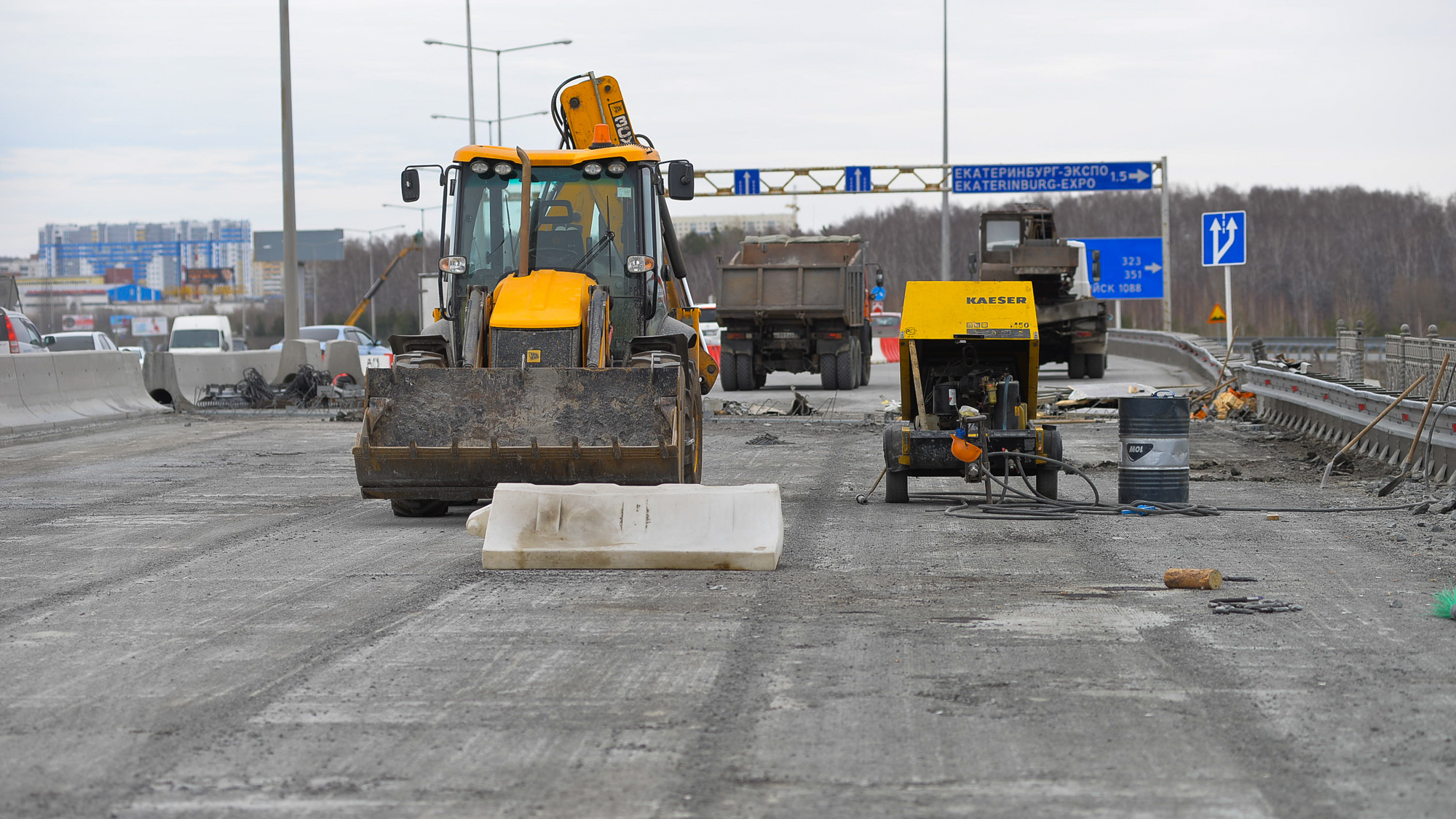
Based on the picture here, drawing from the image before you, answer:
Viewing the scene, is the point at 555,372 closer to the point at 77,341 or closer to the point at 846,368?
the point at 846,368

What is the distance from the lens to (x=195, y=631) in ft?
23.4

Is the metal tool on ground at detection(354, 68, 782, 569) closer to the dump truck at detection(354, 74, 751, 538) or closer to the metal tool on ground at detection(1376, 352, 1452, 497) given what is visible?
the dump truck at detection(354, 74, 751, 538)

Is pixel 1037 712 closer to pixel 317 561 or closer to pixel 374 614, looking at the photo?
pixel 374 614

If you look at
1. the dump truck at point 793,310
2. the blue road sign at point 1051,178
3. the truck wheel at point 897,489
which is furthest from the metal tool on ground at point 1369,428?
the blue road sign at point 1051,178

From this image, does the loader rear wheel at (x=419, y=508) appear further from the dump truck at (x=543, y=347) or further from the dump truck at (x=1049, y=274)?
the dump truck at (x=1049, y=274)

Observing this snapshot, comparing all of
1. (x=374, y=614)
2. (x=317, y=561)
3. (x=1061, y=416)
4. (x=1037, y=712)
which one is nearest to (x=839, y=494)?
(x=317, y=561)

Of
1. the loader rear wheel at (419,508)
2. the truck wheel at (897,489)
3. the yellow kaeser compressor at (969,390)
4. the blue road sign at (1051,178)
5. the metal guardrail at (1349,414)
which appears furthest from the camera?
the blue road sign at (1051,178)

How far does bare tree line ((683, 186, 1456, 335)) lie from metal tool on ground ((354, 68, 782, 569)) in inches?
2682

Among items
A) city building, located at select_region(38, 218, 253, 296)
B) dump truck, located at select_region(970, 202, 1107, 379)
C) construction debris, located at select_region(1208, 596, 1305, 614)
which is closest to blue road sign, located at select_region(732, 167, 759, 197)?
dump truck, located at select_region(970, 202, 1107, 379)

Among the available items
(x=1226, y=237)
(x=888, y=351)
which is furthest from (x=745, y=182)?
(x=1226, y=237)

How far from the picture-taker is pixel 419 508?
1147cm

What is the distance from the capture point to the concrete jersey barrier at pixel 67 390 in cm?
2116

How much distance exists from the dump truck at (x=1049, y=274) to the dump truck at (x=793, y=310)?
291 cm

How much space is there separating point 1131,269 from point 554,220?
118 feet
